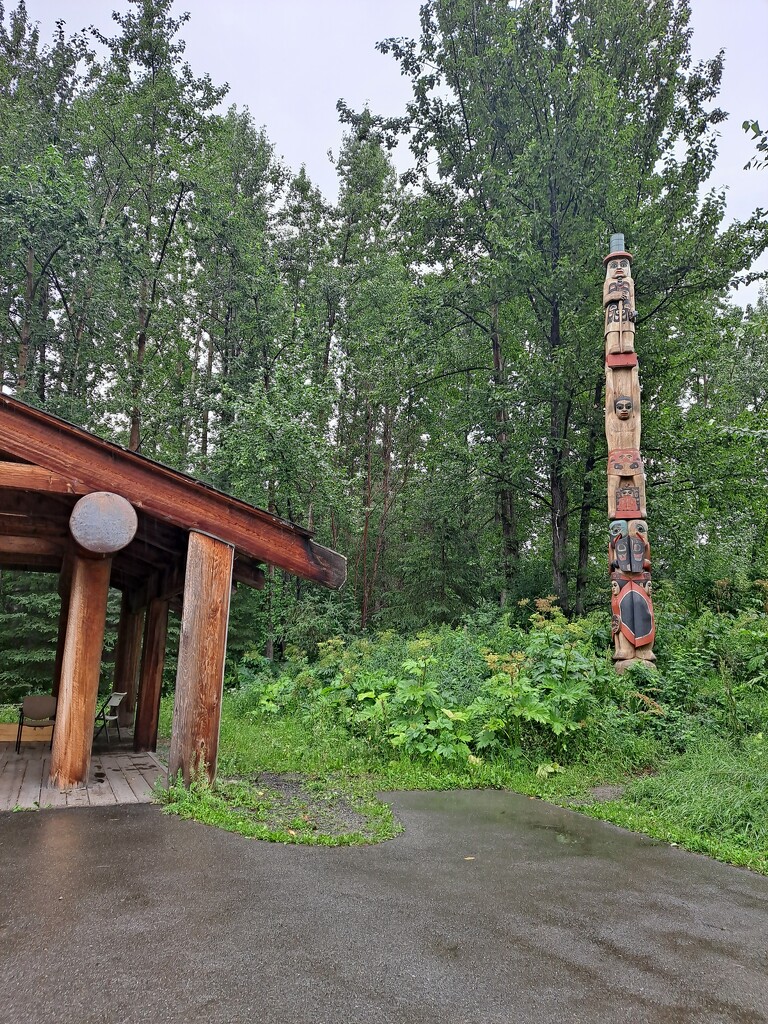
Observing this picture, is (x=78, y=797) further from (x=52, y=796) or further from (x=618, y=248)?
(x=618, y=248)

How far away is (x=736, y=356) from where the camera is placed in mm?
24125

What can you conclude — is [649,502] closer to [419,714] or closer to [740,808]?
[419,714]

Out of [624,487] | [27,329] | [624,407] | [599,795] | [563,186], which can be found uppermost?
[563,186]

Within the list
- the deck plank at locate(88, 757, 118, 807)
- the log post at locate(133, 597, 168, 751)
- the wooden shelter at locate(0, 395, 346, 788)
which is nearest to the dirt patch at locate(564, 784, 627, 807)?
the wooden shelter at locate(0, 395, 346, 788)

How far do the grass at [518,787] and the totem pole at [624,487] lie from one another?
210cm

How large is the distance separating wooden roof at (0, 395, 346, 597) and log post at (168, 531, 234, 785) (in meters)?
0.25

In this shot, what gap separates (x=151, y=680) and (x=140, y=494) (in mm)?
3582

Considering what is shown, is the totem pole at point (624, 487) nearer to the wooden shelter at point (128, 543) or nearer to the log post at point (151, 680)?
the wooden shelter at point (128, 543)

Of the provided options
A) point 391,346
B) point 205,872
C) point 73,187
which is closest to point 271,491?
point 391,346

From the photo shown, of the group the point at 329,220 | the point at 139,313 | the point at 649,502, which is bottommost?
the point at 649,502

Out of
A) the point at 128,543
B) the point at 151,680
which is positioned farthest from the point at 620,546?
the point at 128,543

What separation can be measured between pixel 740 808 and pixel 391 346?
12.9 metres

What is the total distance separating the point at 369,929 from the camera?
10.4 ft

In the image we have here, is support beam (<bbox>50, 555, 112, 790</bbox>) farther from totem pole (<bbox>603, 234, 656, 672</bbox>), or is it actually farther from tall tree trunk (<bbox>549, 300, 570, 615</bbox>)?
tall tree trunk (<bbox>549, 300, 570, 615</bbox>)
